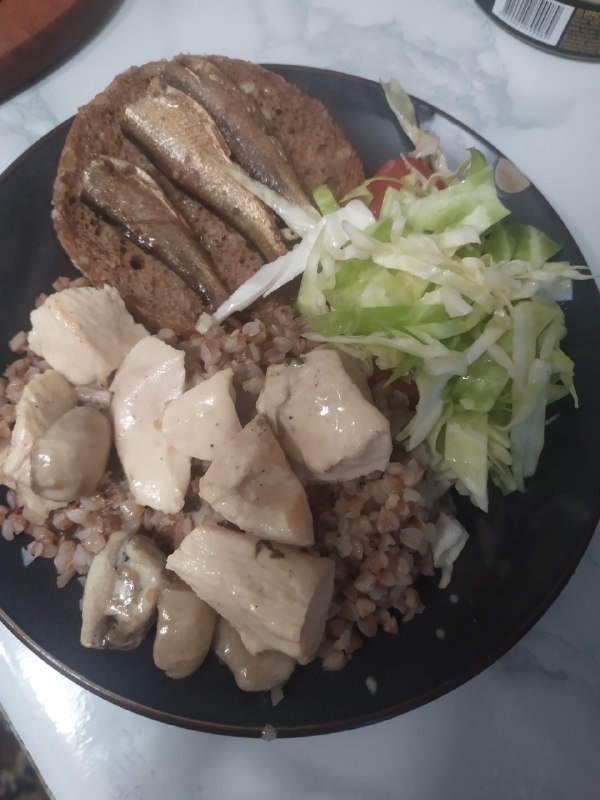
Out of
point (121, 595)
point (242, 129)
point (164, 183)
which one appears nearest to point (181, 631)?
point (121, 595)

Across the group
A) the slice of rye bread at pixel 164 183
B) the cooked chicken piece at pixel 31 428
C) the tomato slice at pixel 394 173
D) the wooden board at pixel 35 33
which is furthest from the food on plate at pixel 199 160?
the wooden board at pixel 35 33

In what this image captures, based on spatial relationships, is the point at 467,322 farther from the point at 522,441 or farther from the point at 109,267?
the point at 109,267

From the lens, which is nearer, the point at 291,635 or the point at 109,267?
the point at 291,635

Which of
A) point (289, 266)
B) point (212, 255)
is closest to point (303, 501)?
point (289, 266)

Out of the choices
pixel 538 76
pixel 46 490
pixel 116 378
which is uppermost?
pixel 538 76

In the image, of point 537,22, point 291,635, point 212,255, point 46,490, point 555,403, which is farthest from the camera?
point 537,22

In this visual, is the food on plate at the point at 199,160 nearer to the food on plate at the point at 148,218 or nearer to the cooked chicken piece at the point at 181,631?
the food on plate at the point at 148,218

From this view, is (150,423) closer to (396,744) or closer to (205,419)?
(205,419)
